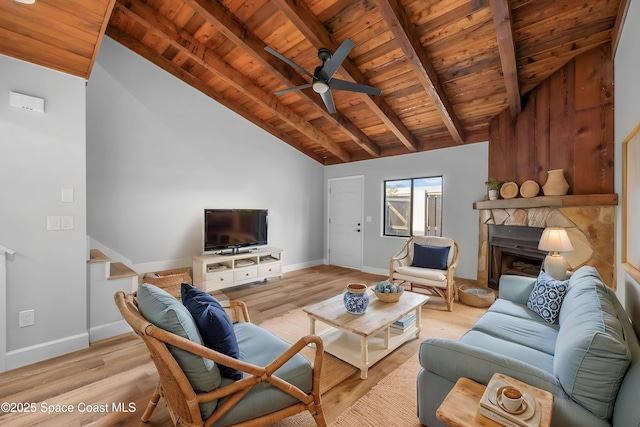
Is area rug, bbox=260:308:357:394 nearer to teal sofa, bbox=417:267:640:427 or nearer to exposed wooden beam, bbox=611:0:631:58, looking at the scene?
teal sofa, bbox=417:267:640:427

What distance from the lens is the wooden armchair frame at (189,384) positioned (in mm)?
1067

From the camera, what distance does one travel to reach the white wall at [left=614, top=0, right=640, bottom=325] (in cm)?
184

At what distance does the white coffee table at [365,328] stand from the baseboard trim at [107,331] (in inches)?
76.0

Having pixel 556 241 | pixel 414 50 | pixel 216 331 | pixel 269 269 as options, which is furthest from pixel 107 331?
pixel 556 241

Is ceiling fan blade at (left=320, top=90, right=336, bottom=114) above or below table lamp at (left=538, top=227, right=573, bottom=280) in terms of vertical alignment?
above

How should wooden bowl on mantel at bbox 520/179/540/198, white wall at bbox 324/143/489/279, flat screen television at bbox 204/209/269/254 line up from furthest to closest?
white wall at bbox 324/143/489/279 → flat screen television at bbox 204/209/269/254 → wooden bowl on mantel at bbox 520/179/540/198

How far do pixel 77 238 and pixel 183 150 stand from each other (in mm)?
2053

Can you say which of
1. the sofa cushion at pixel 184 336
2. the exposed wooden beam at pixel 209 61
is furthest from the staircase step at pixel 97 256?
the exposed wooden beam at pixel 209 61

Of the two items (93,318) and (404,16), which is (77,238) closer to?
(93,318)

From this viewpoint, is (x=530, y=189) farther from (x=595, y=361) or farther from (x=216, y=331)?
(x=216, y=331)

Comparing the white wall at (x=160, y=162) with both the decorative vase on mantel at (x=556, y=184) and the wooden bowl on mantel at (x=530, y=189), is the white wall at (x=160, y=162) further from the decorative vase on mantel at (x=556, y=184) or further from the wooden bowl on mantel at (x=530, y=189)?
the decorative vase on mantel at (x=556, y=184)

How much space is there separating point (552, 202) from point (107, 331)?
5081 millimetres

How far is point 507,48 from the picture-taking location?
102 inches

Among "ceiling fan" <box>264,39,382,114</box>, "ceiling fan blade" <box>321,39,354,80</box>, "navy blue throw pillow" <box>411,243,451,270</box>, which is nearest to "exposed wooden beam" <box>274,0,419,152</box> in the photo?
"ceiling fan" <box>264,39,382,114</box>
